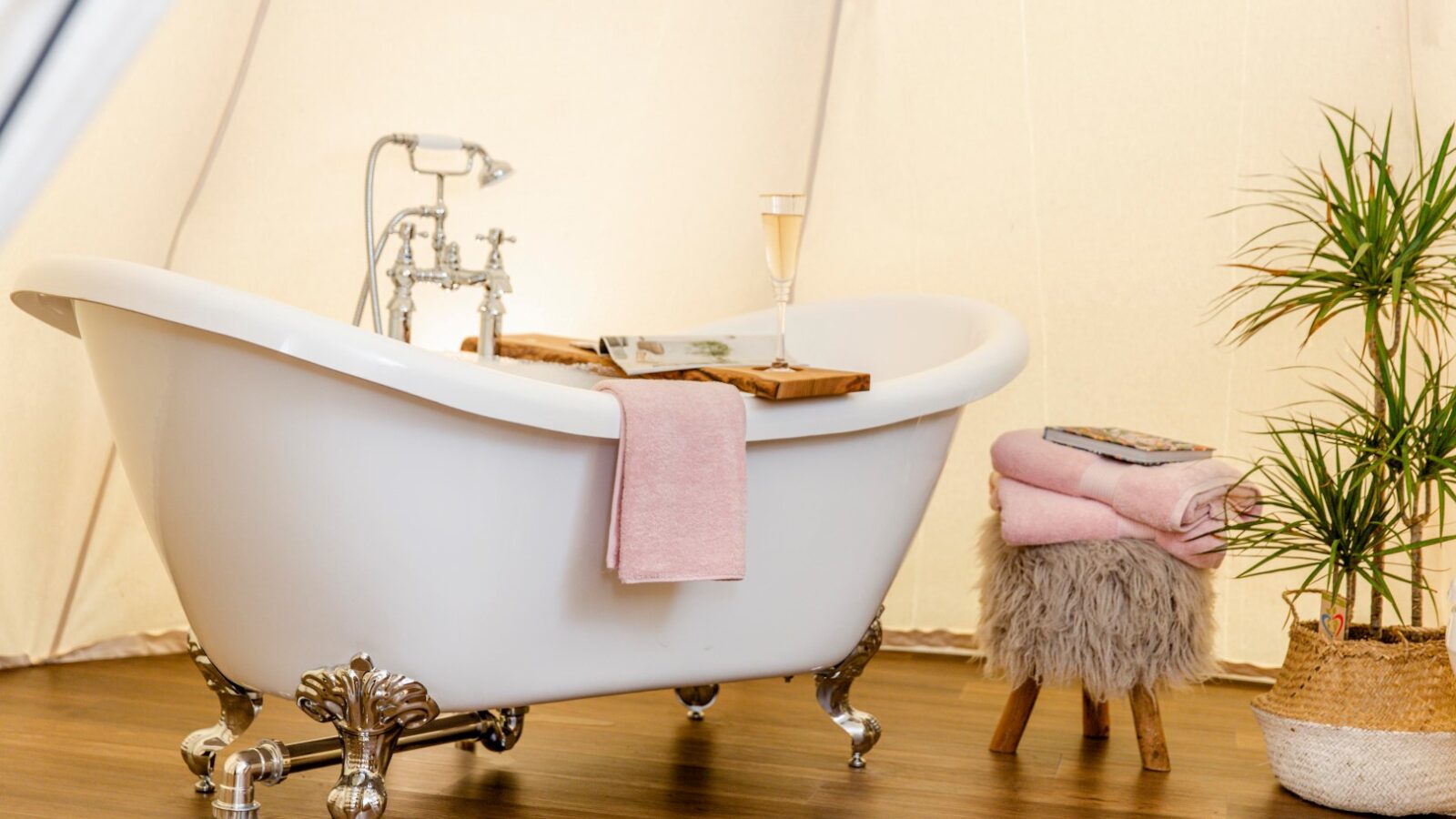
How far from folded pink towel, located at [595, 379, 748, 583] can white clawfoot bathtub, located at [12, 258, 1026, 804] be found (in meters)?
0.05

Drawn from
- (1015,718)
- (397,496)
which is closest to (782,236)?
(397,496)

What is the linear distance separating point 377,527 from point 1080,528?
1148 millimetres

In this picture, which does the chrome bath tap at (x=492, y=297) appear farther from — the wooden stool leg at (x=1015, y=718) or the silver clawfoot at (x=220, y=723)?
the wooden stool leg at (x=1015, y=718)

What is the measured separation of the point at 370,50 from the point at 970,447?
1577 millimetres

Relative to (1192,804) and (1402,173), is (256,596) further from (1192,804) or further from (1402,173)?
(1402,173)

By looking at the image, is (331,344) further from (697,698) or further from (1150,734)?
(1150,734)

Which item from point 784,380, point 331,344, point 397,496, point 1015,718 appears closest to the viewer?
point 331,344

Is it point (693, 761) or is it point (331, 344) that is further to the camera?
point (693, 761)

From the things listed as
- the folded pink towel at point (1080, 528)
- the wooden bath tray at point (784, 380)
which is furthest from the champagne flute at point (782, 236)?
the folded pink towel at point (1080, 528)

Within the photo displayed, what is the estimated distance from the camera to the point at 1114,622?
7.54 feet

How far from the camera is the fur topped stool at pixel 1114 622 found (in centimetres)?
229

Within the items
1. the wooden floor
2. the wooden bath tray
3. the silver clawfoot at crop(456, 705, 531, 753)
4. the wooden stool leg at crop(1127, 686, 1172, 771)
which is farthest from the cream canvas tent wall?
the wooden bath tray

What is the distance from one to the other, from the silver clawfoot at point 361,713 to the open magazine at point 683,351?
571mm

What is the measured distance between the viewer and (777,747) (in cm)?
249
